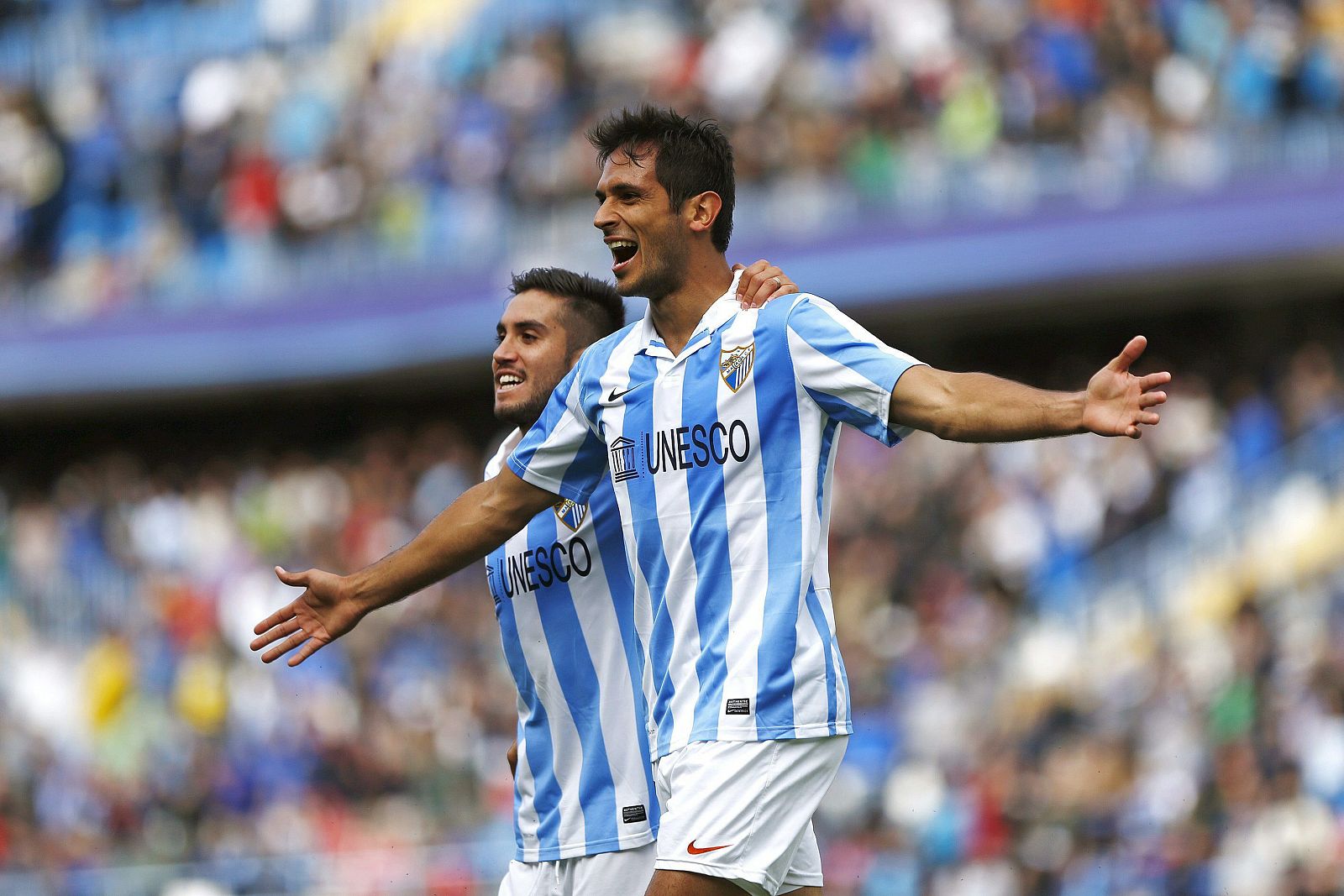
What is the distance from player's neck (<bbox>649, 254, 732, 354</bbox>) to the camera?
203 inches

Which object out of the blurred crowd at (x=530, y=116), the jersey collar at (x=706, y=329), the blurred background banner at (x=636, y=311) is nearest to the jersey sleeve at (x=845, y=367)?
the jersey collar at (x=706, y=329)

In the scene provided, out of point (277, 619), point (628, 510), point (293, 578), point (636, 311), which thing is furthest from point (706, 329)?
point (636, 311)

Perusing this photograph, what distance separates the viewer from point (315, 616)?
5.55 meters

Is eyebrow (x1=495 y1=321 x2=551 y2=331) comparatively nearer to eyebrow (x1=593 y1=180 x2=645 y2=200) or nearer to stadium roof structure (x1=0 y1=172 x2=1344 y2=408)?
eyebrow (x1=593 y1=180 x2=645 y2=200)

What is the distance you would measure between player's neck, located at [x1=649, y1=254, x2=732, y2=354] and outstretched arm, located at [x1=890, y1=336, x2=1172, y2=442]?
0.73 metres

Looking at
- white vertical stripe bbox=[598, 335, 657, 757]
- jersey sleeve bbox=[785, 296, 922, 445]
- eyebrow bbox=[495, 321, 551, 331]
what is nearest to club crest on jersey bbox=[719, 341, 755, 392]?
jersey sleeve bbox=[785, 296, 922, 445]

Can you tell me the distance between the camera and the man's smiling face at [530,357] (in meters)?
6.05

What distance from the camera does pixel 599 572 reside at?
5.81 m

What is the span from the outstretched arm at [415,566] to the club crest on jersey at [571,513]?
10.8 inches

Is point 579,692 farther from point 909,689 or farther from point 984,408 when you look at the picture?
point 909,689

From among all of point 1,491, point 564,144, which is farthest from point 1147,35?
point 1,491

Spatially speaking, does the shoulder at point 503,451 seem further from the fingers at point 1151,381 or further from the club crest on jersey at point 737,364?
the fingers at point 1151,381

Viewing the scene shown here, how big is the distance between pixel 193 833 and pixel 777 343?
11.1 metres

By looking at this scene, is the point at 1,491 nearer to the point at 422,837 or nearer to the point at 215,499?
the point at 215,499
